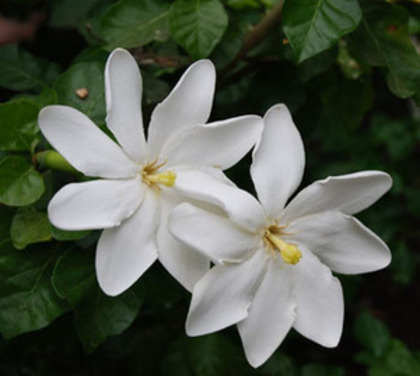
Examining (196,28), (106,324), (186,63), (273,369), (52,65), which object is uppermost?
(196,28)

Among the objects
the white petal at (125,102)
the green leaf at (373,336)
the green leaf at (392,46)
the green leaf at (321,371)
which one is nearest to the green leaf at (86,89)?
the white petal at (125,102)

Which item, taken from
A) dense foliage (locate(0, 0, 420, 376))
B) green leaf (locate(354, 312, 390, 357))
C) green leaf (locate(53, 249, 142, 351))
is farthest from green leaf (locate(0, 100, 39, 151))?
green leaf (locate(354, 312, 390, 357))

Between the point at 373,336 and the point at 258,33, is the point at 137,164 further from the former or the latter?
the point at 373,336

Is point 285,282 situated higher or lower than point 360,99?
higher

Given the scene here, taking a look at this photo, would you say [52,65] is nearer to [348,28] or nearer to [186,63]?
[186,63]

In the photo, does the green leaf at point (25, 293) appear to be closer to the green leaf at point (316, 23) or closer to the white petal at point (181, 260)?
the white petal at point (181, 260)

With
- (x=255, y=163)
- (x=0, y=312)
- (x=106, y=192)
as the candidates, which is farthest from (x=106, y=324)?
(x=255, y=163)
